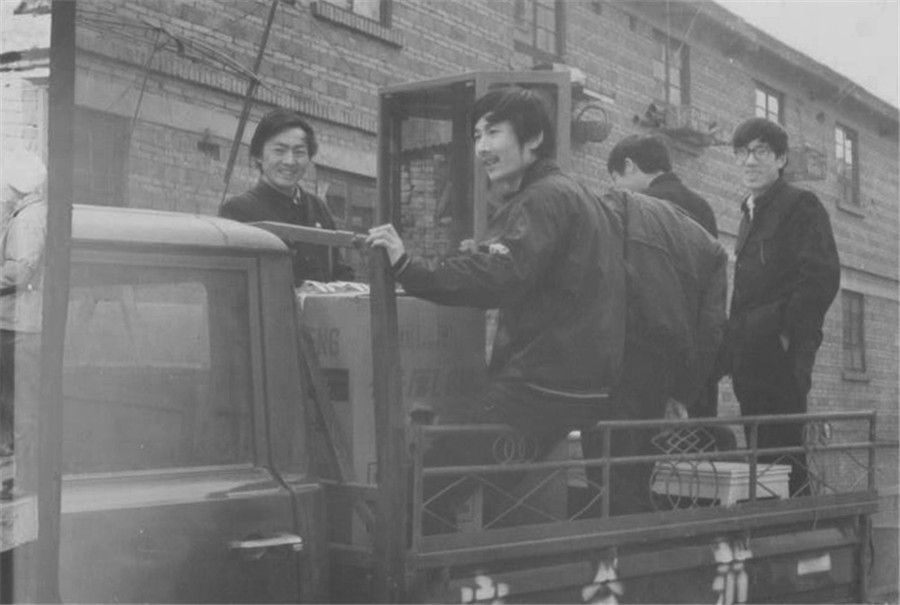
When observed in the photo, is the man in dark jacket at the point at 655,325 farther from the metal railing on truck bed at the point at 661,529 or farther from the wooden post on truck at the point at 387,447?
the wooden post on truck at the point at 387,447

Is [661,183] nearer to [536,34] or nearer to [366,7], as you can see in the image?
[366,7]

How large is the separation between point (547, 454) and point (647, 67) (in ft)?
14.6

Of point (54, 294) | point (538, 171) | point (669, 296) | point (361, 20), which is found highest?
point (361, 20)

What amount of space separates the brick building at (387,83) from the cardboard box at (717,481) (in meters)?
1.94

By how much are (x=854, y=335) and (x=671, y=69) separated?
384 cm

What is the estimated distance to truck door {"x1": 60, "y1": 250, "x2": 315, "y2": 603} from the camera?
229 centimetres

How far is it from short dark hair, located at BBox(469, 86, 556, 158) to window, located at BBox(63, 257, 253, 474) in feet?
2.96

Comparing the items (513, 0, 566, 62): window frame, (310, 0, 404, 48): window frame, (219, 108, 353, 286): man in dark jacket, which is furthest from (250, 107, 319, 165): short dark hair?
(513, 0, 566, 62): window frame

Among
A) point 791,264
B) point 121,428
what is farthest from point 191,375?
point 791,264

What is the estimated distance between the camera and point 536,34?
275 inches

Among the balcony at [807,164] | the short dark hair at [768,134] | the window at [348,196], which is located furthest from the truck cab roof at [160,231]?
the balcony at [807,164]

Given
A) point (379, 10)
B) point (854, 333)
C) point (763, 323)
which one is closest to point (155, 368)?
point (763, 323)

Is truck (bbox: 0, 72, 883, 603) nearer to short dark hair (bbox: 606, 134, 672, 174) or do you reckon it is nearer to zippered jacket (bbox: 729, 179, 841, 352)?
zippered jacket (bbox: 729, 179, 841, 352)

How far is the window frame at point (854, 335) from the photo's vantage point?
392 inches
